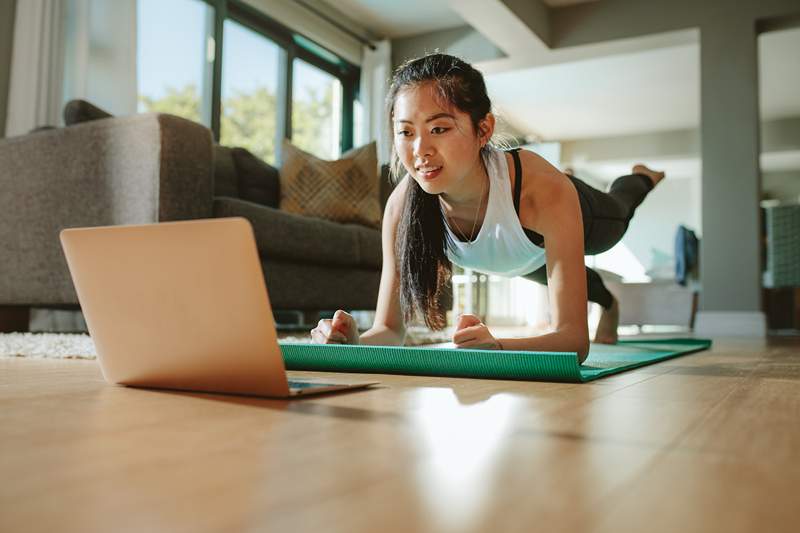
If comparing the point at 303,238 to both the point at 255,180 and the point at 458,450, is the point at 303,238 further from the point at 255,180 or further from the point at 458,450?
the point at 458,450

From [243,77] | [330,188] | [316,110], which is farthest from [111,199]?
[316,110]

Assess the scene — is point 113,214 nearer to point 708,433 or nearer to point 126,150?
point 126,150

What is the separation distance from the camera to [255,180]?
3.59 metres

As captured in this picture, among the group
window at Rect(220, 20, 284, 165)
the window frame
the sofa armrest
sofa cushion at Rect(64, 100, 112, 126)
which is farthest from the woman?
window at Rect(220, 20, 284, 165)

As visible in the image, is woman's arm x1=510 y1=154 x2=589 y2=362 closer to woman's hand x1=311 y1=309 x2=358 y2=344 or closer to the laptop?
woman's hand x1=311 y1=309 x2=358 y2=344

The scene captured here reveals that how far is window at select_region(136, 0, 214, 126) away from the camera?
4.33 metres

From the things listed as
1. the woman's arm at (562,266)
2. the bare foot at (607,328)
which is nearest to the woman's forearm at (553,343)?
the woman's arm at (562,266)

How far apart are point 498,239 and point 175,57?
3.72 m

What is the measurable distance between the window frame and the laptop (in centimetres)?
401

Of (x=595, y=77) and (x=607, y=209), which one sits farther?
(x=595, y=77)

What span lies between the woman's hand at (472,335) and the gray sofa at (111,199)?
1.38 metres

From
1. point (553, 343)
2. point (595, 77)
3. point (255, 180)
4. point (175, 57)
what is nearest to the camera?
point (553, 343)

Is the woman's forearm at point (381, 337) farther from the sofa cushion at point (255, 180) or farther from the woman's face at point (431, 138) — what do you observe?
the sofa cushion at point (255, 180)

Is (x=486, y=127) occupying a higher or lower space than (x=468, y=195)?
higher
